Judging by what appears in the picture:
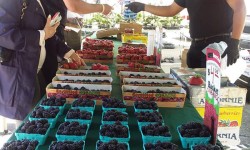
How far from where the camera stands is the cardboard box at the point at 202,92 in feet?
7.09

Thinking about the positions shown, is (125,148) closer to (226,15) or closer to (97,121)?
(97,121)

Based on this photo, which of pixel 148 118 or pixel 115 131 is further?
pixel 148 118

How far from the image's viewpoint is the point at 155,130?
4.66ft

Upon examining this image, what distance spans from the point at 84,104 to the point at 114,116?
254 millimetres

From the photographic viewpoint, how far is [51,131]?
153cm

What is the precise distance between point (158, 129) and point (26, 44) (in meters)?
1.05

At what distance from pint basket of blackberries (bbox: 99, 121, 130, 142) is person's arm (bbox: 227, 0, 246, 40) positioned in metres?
1.70

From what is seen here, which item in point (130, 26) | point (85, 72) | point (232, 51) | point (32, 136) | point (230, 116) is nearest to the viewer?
point (32, 136)

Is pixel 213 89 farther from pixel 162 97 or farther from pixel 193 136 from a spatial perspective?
pixel 162 97

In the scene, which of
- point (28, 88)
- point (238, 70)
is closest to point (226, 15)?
point (238, 70)

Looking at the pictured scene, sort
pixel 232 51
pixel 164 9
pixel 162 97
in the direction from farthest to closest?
pixel 164 9 → pixel 232 51 → pixel 162 97

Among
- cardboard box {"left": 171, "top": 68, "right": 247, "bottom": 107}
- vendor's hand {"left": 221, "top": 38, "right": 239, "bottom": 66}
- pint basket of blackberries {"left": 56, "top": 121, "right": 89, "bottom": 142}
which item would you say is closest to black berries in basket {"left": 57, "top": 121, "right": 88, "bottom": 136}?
pint basket of blackberries {"left": 56, "top": 121, "right": 89, "bottom": 142}

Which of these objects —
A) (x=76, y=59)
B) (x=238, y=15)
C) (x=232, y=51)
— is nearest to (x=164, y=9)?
(x=238, y=15)

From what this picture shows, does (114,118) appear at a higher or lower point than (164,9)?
lower
